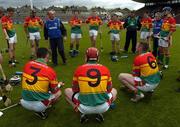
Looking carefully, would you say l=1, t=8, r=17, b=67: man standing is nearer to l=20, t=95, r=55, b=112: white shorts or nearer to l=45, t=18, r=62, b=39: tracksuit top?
l=45, t=18, r=62, b=39: tracksuit top

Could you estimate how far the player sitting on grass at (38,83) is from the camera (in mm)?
6652

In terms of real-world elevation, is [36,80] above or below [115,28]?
below

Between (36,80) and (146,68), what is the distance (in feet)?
9.21

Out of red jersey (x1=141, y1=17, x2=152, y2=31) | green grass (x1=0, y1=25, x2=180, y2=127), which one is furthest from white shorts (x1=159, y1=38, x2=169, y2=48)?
red jersey (x1=141, y1=17, x2=152, y2=31)

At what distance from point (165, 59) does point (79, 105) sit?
6472 mm

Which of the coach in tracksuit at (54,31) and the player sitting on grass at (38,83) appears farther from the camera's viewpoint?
the coach in tracksuit at (54,31)

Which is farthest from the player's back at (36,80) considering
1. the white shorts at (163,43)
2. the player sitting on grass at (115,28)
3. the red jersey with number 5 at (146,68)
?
the player sitting on grass at (115,28)

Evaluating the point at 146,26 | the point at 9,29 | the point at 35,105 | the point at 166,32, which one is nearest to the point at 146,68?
the point at 35,105

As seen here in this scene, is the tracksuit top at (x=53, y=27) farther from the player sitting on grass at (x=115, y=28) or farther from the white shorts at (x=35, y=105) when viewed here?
the white shorts at (x=35, y=105)

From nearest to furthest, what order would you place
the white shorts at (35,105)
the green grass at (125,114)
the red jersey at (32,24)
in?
1. the white shorts at (35,105)
2. the green grass at (125,114)
3. the red jersey at (32,24)

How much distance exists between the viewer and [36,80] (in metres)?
6.65

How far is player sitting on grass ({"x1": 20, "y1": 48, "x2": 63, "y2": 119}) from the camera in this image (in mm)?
6652

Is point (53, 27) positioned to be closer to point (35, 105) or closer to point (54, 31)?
point (54, 31)

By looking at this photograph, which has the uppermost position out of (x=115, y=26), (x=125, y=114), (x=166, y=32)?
(x=115, y=26)
